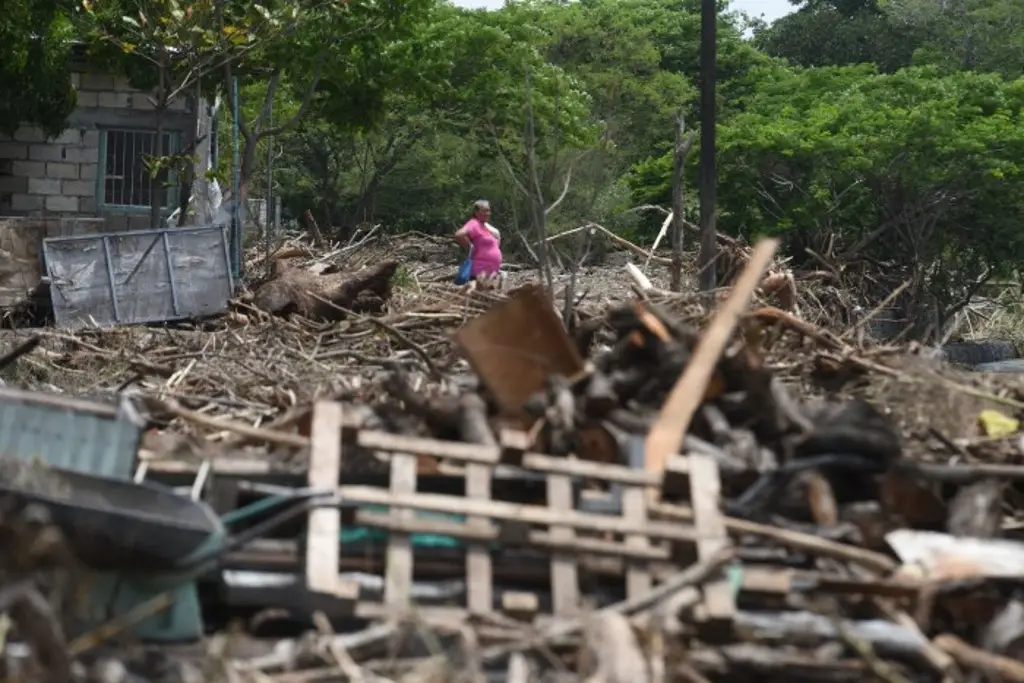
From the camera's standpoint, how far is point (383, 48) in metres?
23.6

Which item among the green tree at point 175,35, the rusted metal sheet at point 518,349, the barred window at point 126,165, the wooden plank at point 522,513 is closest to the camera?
the wooden plank at point 522,513

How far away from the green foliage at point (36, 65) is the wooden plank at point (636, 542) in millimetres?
16322

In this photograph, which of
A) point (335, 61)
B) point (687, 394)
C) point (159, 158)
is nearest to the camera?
point (687, 394)

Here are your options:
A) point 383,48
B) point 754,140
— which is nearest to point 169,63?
point 383,48

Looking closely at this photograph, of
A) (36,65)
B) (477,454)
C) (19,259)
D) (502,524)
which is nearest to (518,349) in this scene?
(477,454)

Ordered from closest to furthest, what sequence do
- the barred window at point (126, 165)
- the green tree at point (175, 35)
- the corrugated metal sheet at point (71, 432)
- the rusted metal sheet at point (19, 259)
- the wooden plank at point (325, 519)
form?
1. the wooden plank at point (325, 519)
2. the corrugated metal sheet at point (71, 432)
3. the rusted metal sheet at point (19, 259)
4. the green tree at point (175, 35)
5. the barred window at point (126, 165)

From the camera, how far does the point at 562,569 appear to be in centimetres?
558

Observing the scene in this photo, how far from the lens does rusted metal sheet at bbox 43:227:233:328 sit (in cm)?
1714

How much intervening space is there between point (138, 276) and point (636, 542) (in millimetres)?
12680

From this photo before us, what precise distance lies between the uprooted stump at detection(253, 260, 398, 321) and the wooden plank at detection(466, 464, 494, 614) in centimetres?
862

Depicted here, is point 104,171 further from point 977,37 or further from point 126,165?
point 977,37

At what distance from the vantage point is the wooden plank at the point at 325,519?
5.38 m

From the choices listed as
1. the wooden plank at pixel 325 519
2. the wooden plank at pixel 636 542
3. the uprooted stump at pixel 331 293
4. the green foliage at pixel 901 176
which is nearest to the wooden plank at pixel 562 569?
the wooden plank at pixel 636 542

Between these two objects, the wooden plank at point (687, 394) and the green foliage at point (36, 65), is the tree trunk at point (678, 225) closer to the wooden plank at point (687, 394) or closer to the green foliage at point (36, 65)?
the wooden plank at point (687, 394)
